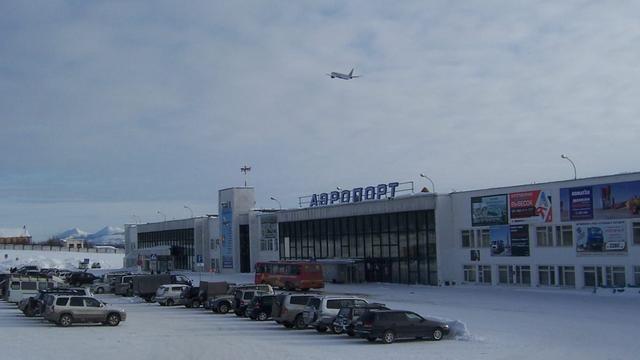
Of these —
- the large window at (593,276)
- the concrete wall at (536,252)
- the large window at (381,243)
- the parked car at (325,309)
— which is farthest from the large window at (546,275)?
A: the parked car at (325,309)

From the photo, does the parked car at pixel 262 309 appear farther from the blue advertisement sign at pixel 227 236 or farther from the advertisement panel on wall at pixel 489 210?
the blue advertisement sign at pixel 227 236

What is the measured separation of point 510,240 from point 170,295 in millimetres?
26778

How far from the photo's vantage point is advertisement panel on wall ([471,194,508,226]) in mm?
63844

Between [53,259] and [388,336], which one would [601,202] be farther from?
[53,259]

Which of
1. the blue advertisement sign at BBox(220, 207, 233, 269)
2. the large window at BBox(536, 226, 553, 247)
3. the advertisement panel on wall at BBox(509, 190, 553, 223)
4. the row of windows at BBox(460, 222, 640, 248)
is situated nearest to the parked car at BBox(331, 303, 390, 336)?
the row of windows at BBox(460, 222, 640, 248)

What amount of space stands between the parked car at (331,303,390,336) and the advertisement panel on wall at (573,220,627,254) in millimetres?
27913

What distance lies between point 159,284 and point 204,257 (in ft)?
168

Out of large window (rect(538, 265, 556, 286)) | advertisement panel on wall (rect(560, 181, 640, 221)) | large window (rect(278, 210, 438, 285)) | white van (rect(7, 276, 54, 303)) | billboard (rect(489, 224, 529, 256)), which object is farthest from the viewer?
large window (rect(278, 210, 438, 285))

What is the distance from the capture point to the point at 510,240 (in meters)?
63.2

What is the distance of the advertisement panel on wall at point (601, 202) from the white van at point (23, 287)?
35834 millimetres

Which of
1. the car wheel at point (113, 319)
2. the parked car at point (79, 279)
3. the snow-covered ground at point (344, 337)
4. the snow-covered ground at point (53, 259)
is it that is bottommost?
the snow-covered ground at point (344, 337)

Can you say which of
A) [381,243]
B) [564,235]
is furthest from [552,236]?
[381,243]

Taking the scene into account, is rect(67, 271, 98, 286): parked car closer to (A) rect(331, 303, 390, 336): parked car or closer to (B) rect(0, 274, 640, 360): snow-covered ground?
(B) rect(0, 274, 640, 360): snow-covered ground

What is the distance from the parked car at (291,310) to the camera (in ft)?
117
